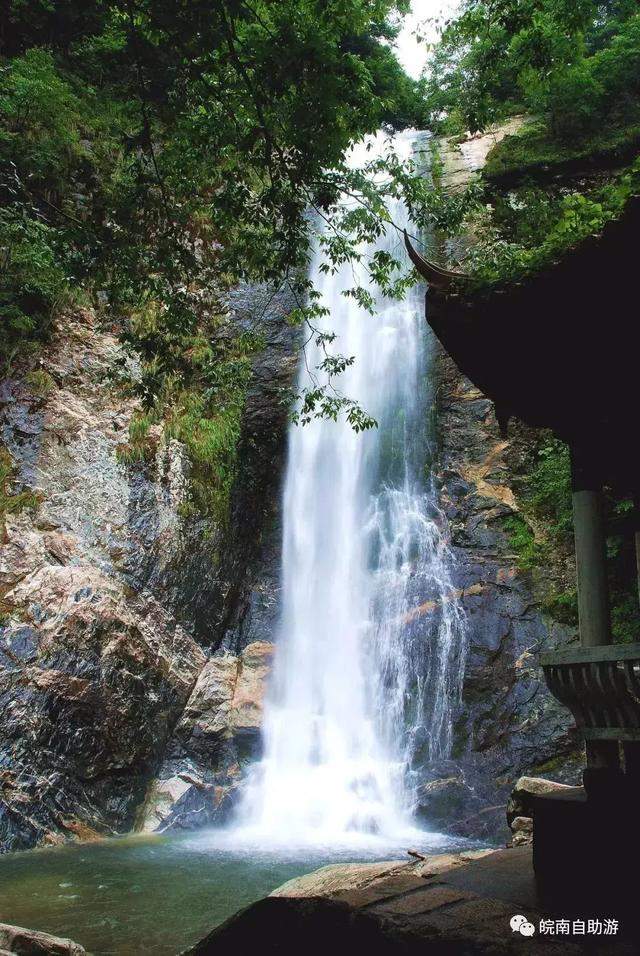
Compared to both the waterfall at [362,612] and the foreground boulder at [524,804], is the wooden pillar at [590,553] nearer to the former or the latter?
the foreground boulder at [524,804]

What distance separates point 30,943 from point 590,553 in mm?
4579

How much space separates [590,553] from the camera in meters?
4.33

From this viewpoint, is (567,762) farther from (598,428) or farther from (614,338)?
(614,338)

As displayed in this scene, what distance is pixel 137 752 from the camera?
11312 mm

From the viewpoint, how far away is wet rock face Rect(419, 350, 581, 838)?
10.3 meters

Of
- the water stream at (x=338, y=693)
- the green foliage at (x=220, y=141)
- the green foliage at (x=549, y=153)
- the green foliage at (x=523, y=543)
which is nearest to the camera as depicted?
the green foliage at (x=220, y=141)

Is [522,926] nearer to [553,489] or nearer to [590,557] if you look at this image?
[590,557]

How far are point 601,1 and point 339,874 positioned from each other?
23.3m

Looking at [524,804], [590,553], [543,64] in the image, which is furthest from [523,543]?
[543,64]

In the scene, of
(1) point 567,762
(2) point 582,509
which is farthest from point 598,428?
(1) point 567,762

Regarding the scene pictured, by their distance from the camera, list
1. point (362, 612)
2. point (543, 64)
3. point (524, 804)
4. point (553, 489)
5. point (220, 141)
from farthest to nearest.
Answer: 1. point (362, 612)
2. point (553, 489)
3. point (524, 804)
4. point (220, 141)
5. point (543, 64)

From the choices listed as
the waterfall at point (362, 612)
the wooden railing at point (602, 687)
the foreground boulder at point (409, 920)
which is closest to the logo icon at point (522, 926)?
the foreground boulder at point (409, 920)

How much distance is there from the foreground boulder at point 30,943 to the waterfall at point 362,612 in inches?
222

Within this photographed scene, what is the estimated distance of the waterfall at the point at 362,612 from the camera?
11.2 m
